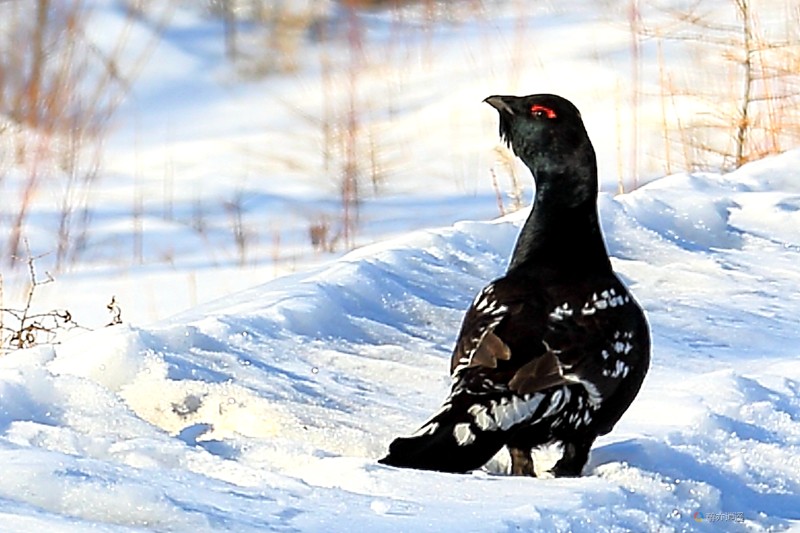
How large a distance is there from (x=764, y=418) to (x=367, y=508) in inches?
53.7

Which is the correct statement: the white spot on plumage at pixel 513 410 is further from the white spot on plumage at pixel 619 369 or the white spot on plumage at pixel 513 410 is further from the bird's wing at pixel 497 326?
the white spot on plumage at pixel 619 369

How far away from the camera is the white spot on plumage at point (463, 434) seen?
9.69 feet

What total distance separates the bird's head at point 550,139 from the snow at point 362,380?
1.90 ft

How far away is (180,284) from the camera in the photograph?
6695 mm

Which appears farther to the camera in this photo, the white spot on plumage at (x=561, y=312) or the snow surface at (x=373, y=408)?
the white spot on plumage at (x=561, y=312)

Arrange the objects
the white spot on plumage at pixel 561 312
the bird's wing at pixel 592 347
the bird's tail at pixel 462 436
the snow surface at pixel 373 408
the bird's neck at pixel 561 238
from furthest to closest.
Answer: the bird's neck at pixel 561 238 < the white spot on plumage at pixel 561 312 < the bird's wing at pixel 592 347 < the bird's tail at pixel 462 436 < the snow surface at pixel 373 408

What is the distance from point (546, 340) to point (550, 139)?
57cm

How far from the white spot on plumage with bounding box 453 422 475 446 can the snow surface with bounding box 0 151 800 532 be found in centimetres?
7

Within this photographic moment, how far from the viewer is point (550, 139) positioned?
3.47 metres

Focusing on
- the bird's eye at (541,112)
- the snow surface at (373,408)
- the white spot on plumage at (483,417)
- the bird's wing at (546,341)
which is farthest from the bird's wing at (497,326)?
the bird's eye at (541,112)

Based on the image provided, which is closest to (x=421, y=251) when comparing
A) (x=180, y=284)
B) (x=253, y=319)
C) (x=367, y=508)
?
(x=253, y=319)

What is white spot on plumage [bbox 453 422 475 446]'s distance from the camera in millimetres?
2953

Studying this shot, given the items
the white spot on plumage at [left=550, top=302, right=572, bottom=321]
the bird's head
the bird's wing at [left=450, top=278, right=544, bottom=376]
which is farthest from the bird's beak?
the white spot on plumage at [left=550, top=302, right=572, bottom=321]

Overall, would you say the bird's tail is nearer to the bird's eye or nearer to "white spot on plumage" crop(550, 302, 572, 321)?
"white spot on plumage" crop(550, 302, 572, 321)
